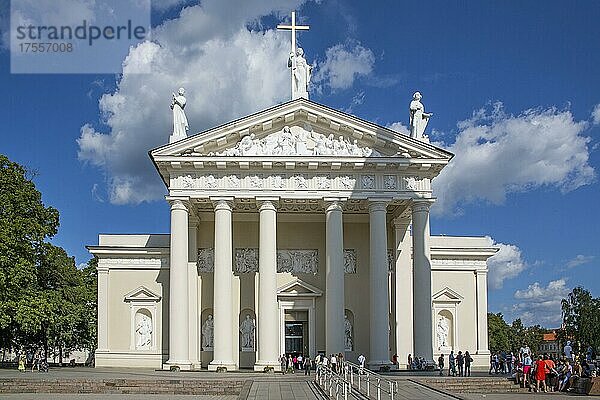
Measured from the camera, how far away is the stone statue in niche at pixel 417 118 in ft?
136

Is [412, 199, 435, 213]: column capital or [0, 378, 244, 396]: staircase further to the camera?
[412, 199, 435, 213]: column capital

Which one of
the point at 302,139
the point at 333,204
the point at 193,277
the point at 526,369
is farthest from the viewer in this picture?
the point at 193,277

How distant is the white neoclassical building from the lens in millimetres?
39438

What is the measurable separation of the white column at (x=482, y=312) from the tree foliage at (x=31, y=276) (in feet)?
74.3

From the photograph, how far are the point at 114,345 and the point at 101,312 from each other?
188 centimetres

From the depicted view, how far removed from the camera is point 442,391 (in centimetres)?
2727

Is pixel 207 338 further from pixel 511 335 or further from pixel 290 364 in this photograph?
pixel 511 335

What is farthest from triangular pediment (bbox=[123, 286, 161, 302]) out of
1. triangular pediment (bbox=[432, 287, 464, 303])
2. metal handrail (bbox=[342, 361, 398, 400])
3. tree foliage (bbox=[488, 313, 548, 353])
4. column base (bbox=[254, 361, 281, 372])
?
tree foliage (bbox=[488, 313, 548, 353])

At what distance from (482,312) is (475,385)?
55.3 feet

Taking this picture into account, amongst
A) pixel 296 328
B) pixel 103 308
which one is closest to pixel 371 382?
pixel 296 328

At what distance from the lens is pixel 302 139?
4038 cm

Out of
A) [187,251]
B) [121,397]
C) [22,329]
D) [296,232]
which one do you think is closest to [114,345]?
[22,329]

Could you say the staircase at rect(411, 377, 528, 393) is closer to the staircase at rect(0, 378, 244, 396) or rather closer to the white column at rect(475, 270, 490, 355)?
the staircase at rect(0, 378, 244, 396)

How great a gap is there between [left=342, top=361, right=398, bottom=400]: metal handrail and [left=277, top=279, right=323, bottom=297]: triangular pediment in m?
13.3
